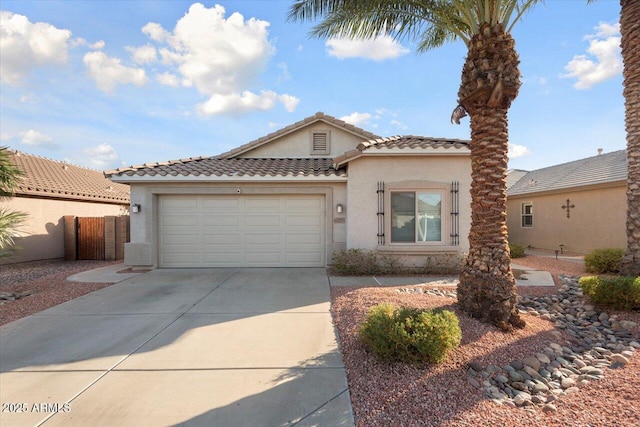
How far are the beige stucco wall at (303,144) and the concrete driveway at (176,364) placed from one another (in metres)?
7.55

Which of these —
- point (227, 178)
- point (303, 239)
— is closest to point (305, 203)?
point (303, 239)

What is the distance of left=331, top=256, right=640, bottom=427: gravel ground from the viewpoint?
9.34 ft

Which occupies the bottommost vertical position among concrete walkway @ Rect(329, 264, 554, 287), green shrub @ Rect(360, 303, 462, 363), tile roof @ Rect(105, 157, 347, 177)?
concrete walkway @ Rect(329, 264, 554, 287)

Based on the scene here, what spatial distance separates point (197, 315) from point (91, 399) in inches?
95.7

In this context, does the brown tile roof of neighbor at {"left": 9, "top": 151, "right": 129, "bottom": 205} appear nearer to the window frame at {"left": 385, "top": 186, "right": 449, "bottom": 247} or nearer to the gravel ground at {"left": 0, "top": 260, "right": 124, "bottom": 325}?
the gravel ground at {"left": 0, "top": 260, "right": 124, "bottom": 325}

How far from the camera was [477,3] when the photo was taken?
5133mm

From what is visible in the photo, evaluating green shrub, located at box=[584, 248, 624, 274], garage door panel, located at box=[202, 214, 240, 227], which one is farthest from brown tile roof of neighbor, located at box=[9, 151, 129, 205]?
green shrub, located at box=[584, 248, 624, 274]

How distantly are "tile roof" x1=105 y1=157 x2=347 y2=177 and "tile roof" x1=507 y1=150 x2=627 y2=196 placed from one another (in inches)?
462

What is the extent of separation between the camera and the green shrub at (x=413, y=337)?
364 centimetres

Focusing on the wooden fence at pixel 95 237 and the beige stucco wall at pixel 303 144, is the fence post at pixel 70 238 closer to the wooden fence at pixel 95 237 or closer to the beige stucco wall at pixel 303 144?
the wooden fence at pixel 95 237

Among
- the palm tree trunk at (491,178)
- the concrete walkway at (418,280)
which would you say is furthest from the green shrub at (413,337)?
the concrete walkway at (418,280)

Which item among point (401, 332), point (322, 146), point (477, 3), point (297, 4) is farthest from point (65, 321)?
point (322, 146)

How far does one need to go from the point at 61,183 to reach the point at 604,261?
71.9ft

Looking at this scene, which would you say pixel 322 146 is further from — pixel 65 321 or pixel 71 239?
pixel 71 239
